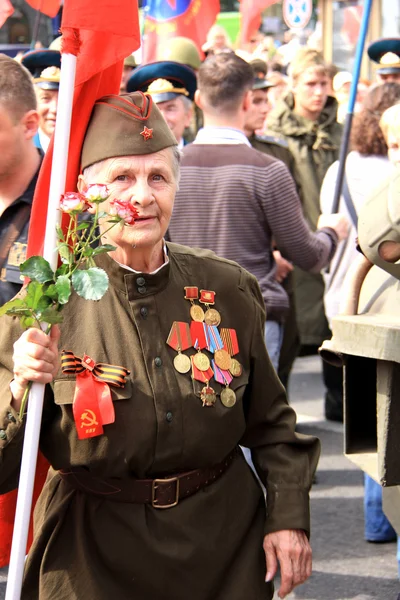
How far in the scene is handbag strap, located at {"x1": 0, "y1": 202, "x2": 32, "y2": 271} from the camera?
375 centimetres

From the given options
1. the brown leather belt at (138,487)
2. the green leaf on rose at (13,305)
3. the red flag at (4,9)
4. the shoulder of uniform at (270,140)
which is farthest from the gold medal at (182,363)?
the shoulder of uniform at (270,140)

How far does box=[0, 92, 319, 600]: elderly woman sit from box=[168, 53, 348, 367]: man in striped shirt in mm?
2197

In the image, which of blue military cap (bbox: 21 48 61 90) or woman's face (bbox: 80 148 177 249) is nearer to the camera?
woman's face (bbox: 80 148 177 249)

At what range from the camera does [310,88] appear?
8.14 m

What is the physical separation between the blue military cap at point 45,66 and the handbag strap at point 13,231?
2.86 m

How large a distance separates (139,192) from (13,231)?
3.58 feet

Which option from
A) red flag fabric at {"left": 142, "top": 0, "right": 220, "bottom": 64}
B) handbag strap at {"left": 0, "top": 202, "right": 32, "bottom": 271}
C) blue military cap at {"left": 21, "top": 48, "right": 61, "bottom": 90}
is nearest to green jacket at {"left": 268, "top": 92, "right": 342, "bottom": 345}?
blue military cap at {"left": 21, "top": 48, "right": 61, "bottom": 90}

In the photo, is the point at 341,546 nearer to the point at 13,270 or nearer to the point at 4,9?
the point at 13,270

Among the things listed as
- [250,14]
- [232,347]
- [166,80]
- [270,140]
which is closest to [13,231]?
[232,347]

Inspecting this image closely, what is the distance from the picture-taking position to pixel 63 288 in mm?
2451

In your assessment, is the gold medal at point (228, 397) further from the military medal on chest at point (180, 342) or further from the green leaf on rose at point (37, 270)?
the green leaf on rose at point (37, 270)

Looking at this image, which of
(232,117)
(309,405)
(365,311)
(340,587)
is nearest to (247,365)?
(365,311)

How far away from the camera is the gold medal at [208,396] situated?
279 cm

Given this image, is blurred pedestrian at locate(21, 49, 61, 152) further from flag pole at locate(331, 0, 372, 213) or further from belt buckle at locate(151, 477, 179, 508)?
belt buckle at locate(151, 477, 179, 508)
